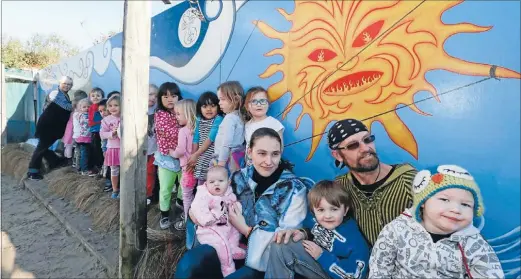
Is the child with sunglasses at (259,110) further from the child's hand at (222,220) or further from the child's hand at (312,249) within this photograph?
the child's hand at (312,249)

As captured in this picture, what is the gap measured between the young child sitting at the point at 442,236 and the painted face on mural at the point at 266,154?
94 cm

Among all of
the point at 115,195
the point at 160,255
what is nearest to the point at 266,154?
the point at 160,255

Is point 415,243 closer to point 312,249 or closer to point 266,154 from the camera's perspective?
point 312,249

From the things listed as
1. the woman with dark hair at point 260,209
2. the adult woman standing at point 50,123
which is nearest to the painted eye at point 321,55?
the woman with dark hair at point 260,209

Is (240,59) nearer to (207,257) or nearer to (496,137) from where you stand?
(207,257)

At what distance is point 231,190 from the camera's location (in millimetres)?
2615

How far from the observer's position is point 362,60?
2389mm

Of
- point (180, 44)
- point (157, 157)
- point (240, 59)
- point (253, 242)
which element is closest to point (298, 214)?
point (253, 242)

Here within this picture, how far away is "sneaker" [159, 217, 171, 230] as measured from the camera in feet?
11.9

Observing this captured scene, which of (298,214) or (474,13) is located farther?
(298,214)

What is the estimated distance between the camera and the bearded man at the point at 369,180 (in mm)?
2105

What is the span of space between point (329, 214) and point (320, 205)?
8 centimetres

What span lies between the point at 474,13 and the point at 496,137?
2.22 ft

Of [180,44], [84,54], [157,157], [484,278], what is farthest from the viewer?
[84,54]
